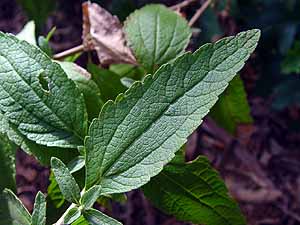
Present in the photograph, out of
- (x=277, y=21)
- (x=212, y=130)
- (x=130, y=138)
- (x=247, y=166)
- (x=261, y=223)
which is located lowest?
(x=261, y=223)

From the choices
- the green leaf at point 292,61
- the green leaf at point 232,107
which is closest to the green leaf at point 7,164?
the green leaf at point 232,107

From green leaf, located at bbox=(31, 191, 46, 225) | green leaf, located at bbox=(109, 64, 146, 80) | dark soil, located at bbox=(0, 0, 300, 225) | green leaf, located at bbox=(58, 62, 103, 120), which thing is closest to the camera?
green leaf, located at bbox=(31, 191, 46, 225)

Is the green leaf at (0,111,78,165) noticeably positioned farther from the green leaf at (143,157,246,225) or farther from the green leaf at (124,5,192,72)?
the green leaf at (124,5,192,72)

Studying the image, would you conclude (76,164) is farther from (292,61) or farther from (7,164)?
(292,61)

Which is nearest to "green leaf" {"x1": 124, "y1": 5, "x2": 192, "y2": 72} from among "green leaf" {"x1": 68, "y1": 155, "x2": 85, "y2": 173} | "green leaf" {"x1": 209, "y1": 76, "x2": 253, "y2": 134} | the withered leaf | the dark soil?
the withered leaf

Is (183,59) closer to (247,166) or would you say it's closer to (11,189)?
(11,189)

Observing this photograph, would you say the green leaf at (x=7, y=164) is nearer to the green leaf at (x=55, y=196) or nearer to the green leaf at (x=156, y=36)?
the green leaf at (x=55, y=196)

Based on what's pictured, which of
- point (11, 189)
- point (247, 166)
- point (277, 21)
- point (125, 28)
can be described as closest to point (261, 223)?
point (247, 166)

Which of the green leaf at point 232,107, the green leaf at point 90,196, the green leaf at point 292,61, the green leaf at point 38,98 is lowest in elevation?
the green leaf at point 292,61
